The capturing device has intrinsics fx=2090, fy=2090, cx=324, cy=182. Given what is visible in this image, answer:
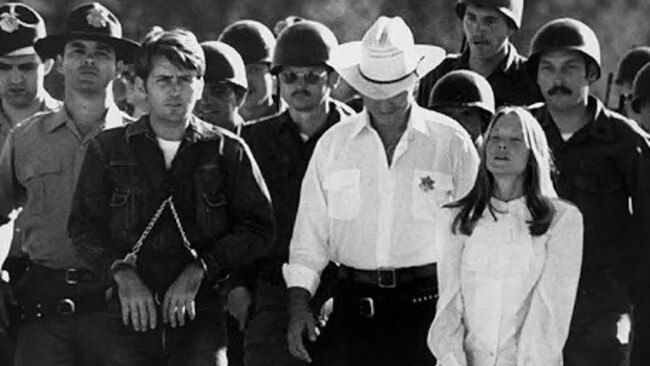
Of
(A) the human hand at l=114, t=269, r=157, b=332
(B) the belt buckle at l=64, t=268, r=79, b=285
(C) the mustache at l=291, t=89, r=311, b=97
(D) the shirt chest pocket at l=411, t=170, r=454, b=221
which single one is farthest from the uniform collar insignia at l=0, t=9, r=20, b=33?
(D) the shirt chest pocket at l=411, t=170, r=454, b=221

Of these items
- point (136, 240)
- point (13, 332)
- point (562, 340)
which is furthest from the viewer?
point (13, 332)

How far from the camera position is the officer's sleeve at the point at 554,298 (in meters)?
9.65

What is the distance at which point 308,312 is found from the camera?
34.3 feet

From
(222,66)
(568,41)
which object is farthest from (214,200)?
(568,41)

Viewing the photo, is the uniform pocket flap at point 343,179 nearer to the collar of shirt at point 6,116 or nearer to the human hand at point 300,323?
the human hand at point 300,323

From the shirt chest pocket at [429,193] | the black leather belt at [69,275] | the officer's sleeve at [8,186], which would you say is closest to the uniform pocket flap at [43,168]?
the officer's sleeve at [8,186]

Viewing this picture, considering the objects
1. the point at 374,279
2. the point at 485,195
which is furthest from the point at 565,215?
the point at 374,279

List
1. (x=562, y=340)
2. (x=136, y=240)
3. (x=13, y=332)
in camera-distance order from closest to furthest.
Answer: (x=562, y=340)
(x=136, y=240)
(x=13, y=332)

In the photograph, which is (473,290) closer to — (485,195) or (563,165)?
(485,195)

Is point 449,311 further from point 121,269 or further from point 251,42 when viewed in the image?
point 251,42

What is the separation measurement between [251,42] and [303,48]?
1.96 m

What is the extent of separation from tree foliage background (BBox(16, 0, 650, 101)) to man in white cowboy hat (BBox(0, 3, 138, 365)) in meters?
9.96

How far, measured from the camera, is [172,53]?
34.5ft

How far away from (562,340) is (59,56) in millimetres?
3812
